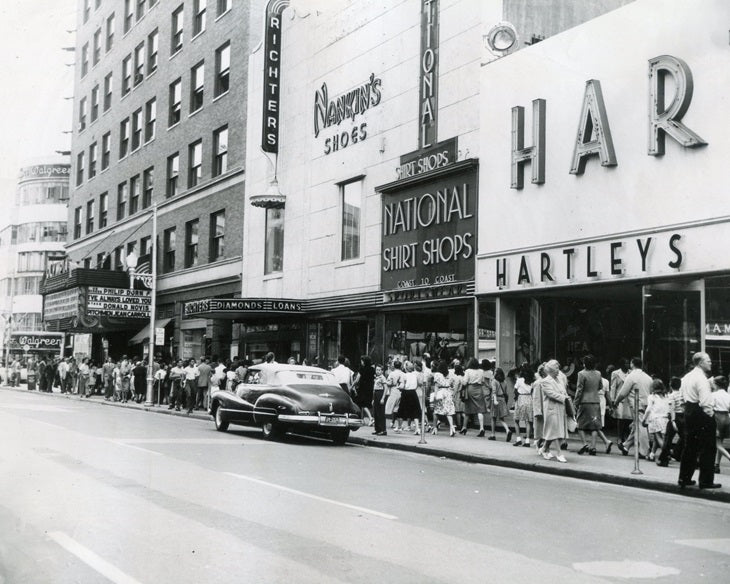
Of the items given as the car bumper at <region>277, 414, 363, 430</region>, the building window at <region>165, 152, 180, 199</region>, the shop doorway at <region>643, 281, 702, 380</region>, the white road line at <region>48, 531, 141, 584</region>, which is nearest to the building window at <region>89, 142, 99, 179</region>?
the building window at <region>165, 152, 180, 199</region>

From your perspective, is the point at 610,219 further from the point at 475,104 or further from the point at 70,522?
the point at 70,522

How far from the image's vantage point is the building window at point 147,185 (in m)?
40.3

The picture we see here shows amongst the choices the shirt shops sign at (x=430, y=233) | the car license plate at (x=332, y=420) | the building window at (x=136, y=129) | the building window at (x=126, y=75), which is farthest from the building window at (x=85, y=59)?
the car license plate at (x=332, y=420)

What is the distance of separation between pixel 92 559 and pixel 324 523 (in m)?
2.47

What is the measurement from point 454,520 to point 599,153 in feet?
34.9

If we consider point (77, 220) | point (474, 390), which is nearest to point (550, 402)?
point (474, 390)

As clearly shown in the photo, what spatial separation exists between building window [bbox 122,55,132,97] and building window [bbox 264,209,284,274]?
693 inches

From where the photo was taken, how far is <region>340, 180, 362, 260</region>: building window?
25672 millimetres

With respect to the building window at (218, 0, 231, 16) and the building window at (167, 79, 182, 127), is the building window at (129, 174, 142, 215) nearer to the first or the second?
the building window at (167, 79, 182, 127)

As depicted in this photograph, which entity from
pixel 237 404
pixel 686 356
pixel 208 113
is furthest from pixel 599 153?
pixel 208 113

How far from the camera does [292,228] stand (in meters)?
28.9

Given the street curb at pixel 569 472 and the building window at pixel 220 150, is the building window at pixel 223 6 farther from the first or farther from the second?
the street curb at pixel 569 472

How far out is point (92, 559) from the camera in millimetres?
6539

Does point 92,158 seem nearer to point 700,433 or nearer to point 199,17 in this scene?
point 199,17
